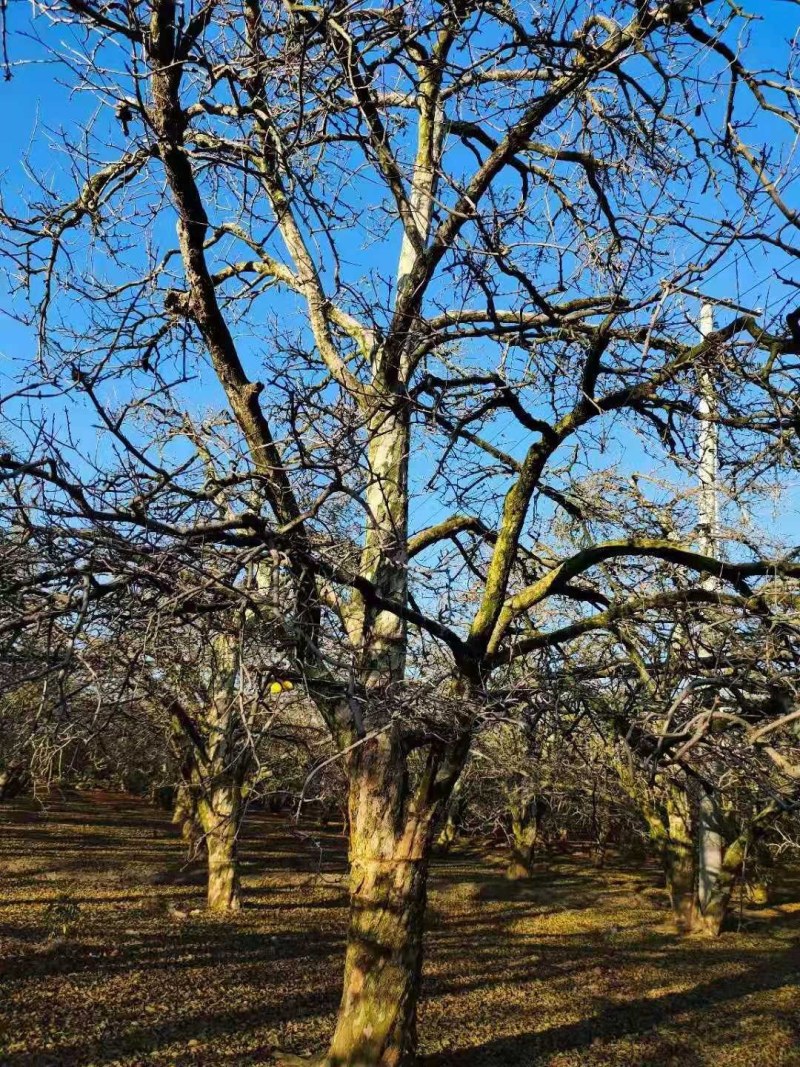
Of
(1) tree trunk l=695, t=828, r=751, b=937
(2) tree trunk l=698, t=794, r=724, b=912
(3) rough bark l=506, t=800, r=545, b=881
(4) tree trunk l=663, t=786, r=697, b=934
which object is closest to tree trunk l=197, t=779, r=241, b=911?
(2) tree trunk l=698, t=794, r=724, b=912

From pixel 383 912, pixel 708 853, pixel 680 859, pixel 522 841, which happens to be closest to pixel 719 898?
pixel 708 853

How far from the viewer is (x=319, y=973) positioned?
1077cm

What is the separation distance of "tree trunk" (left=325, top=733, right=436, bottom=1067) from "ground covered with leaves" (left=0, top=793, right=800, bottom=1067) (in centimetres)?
54

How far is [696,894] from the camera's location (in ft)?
52.8

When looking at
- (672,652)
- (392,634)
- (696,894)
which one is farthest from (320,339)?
(696,894)

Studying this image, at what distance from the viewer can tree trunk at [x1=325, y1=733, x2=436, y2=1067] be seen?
5406 mm

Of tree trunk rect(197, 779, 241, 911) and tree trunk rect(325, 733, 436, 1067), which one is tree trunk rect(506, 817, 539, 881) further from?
tree trunk rect(325, 733, 436, 1067)

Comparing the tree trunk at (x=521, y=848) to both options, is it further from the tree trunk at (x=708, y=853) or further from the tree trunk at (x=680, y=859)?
the tree trunk at (x=708, y=853)

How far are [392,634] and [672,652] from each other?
181 cm

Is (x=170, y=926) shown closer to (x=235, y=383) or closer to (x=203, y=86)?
(x=235, y=383)

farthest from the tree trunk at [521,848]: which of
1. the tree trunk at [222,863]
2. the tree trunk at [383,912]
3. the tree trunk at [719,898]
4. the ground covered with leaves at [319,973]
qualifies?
the tree trunk at [383,912]

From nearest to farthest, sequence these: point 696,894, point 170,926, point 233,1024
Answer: point 233,1024
point 170,926
point 696,894

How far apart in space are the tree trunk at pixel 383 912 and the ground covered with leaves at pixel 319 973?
1.78ft

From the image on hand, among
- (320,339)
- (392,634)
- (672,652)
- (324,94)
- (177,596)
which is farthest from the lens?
(320,339)
